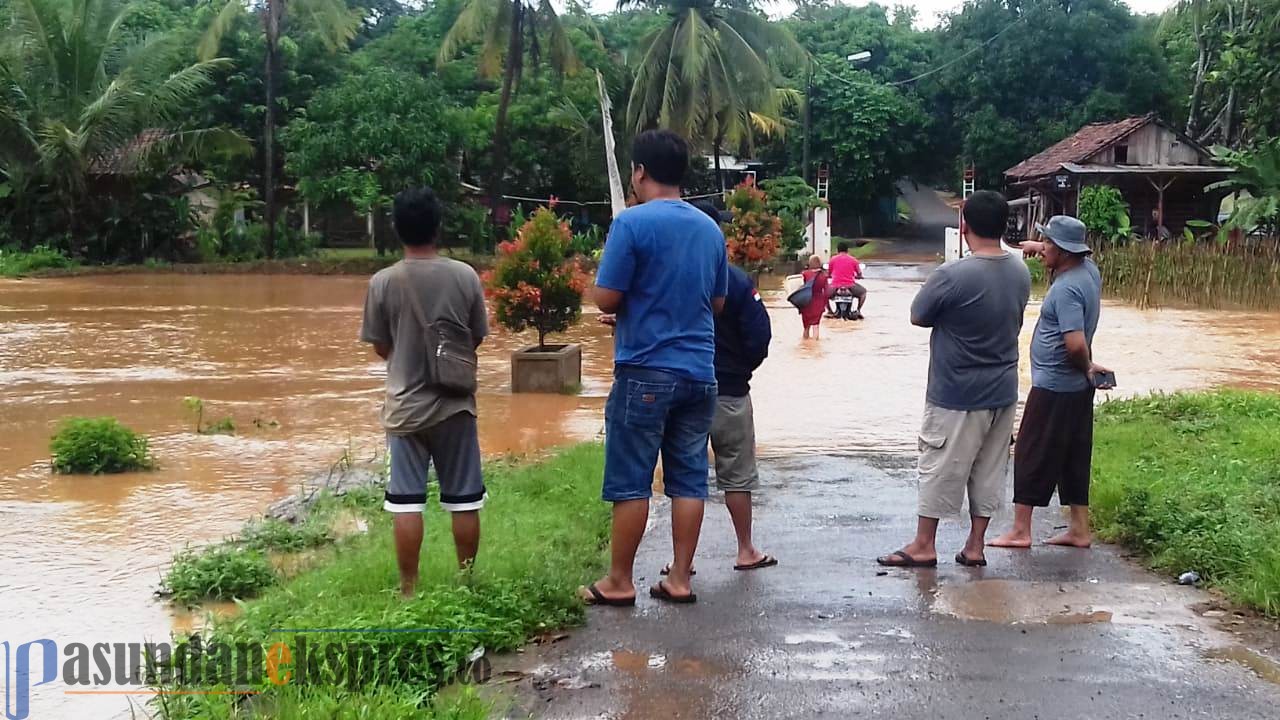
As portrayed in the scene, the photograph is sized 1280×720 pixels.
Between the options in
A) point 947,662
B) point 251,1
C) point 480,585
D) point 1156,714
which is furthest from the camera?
point 251,1

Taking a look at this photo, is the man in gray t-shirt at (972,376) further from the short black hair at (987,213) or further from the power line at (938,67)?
the power line at (938,67)

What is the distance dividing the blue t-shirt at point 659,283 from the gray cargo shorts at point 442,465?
662 mm

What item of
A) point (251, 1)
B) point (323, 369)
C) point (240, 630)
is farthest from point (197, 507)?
point (251, 1)

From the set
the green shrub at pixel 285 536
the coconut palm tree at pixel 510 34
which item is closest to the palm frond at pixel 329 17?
the coconut palm tree at pixel 510 34

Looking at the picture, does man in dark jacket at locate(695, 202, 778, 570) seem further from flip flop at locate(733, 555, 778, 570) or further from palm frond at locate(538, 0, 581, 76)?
palm frond at locate(538, 0, 581, 76)

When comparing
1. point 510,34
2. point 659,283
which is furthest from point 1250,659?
point 510,34

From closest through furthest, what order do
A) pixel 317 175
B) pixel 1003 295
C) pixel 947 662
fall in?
pixel 947 662 → pixel 1003 295 → pixel 317 175

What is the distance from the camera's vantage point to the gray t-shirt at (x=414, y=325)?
4523 mm

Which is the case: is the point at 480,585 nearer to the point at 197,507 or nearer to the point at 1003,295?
the point at 1003,295

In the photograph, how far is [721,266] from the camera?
4.70m

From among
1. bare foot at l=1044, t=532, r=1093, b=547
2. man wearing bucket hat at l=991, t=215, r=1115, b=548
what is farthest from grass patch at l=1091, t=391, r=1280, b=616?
man wearing bucket hat at l=991, t=215, r=1115, b=548

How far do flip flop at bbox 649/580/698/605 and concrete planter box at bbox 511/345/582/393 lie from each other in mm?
7437

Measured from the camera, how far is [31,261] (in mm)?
30188

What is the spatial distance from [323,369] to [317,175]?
19.8 m
